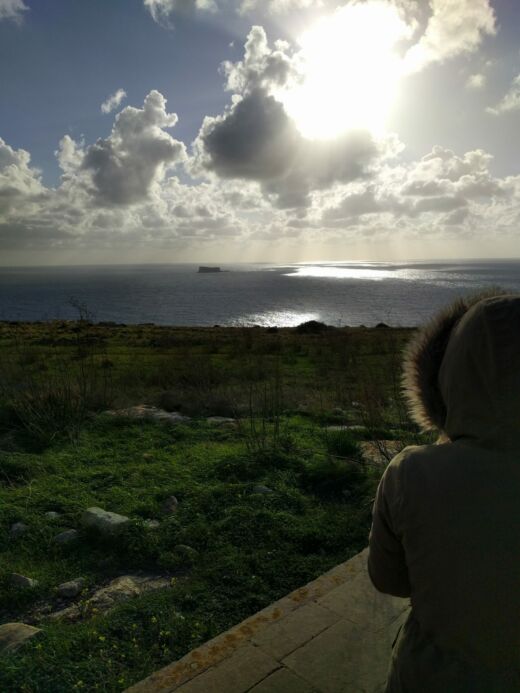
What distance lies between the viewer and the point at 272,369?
16188 millimetres

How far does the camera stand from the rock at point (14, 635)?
2533mm

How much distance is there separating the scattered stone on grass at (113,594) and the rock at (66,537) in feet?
2.04

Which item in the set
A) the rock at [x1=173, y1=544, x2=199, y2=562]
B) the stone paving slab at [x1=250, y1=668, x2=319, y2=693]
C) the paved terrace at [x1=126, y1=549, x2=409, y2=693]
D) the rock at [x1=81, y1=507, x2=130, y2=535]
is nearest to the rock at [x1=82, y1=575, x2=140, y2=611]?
the rock at [x1=173, y1=544, x2=199, y2=562]

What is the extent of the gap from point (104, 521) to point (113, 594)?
0.77 metres

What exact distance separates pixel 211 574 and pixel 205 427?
145 inches

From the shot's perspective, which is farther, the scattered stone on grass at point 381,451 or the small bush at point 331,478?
the scattered stone on grass at point 381,451

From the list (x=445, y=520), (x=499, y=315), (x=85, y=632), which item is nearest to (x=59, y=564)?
(x=85, y=632)

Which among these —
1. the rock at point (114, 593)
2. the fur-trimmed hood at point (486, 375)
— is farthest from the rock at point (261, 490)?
the fur-trimmed hood at point (486, 375)

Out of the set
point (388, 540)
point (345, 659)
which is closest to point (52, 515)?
point (345, 659)

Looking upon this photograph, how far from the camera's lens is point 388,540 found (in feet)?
4.96

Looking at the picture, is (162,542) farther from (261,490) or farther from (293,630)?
(293,630)

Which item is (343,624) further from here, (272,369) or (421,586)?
(272,369)

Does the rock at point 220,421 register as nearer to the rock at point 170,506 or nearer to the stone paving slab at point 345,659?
the rock at point 170,506

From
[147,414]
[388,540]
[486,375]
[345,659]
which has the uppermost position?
[486,375]
